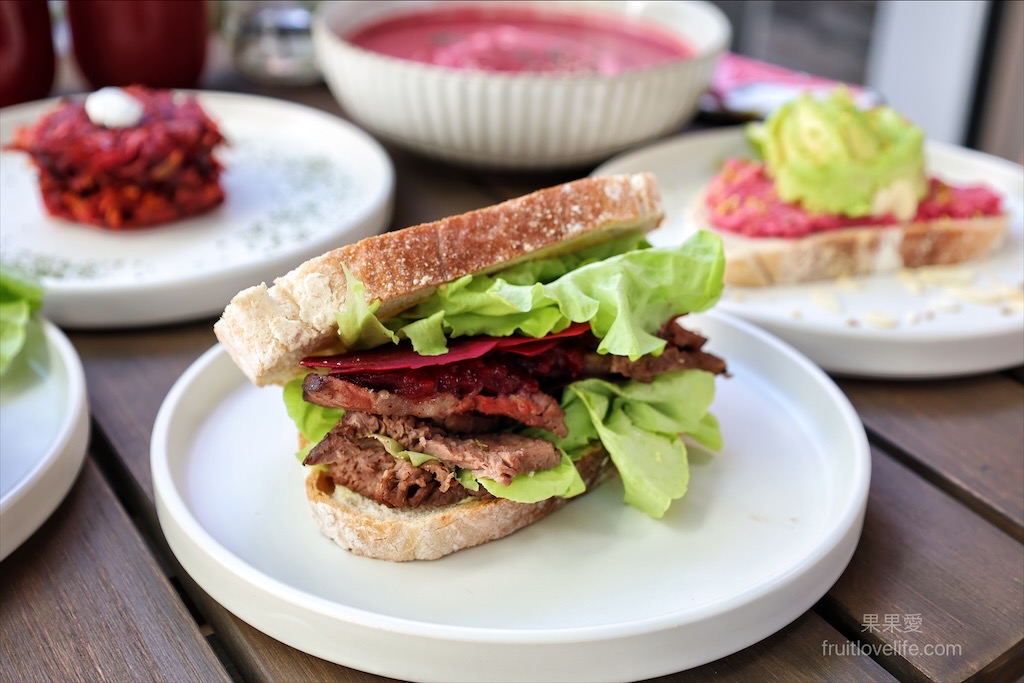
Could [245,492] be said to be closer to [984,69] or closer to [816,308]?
[816,308]

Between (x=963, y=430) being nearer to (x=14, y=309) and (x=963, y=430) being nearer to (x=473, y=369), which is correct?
(x=473, y=369)

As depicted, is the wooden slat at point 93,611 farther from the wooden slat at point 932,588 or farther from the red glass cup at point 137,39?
the red glass cup at point 137,39

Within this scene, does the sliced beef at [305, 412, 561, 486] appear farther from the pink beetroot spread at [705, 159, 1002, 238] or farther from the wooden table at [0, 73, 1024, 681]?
the pink beetroot spread at [705, 159, 1002, 238]

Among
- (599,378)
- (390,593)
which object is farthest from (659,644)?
(599,378)

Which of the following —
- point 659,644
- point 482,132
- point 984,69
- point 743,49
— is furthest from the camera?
point 743,49

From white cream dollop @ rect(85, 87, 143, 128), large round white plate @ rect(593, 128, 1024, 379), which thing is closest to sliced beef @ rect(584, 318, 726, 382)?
large round white plate @ rect(593, 128, 1024, 379)

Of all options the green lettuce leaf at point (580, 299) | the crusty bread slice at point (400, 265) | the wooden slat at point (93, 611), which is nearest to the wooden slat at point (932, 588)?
the green lettuce leaf at point (580, 299)

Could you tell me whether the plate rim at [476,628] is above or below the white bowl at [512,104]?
below
